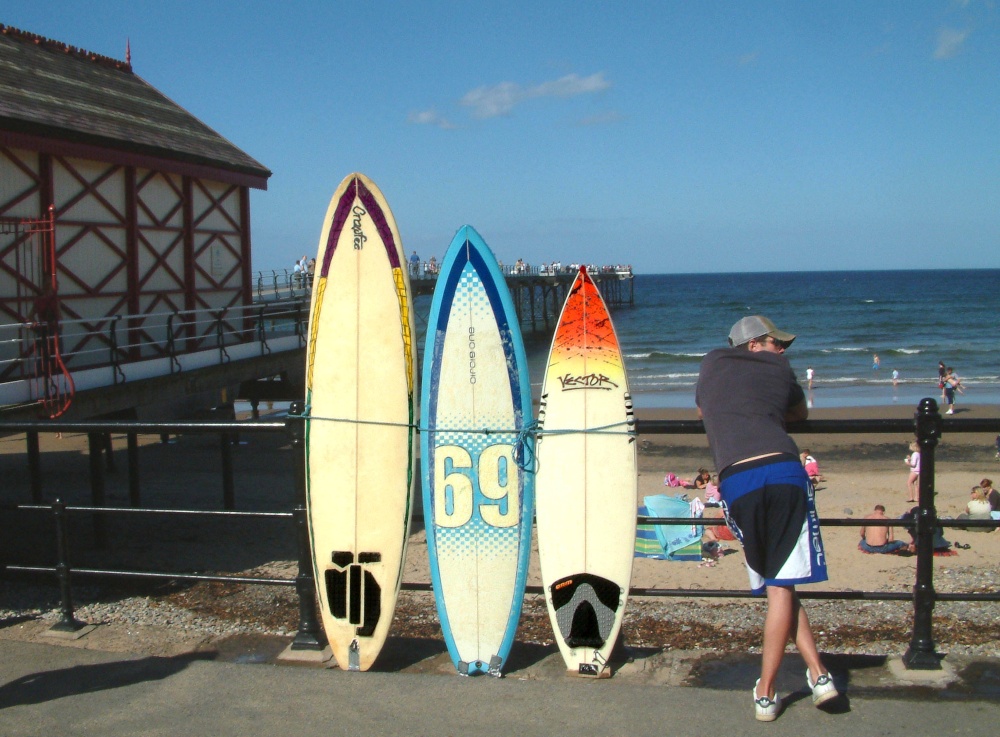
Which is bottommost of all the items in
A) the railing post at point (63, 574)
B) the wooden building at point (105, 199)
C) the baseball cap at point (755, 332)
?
the railing post at point (63, 574)

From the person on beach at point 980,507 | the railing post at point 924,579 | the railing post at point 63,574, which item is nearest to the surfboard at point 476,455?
the railing post at point 924,579

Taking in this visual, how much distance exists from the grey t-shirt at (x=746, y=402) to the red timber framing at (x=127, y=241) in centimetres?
903

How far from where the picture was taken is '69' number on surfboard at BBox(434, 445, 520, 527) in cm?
323

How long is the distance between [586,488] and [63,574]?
207 centimetres

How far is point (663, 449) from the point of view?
17875 millimetres

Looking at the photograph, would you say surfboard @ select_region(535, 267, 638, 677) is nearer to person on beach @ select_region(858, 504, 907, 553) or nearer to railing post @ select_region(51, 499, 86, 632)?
railing post @ select_region(51, 499, 86, 632)

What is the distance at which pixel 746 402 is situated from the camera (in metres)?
2.67

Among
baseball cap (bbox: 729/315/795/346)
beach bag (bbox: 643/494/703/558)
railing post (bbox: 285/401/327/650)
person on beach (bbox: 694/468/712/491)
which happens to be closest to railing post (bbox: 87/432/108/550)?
beach bag (bbox: 643/494/703/558)

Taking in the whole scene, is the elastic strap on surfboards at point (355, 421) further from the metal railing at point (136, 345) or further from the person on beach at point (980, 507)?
the person on beach at point (980, 507)

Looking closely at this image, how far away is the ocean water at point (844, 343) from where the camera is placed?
27375mm

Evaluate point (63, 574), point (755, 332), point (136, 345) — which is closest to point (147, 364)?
point (136, 345)

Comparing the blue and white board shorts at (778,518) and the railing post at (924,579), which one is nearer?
the blue and white board shorts at (778,518)

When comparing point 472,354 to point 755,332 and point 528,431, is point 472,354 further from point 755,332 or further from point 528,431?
point 755,332

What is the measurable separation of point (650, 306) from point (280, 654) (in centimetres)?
7555
